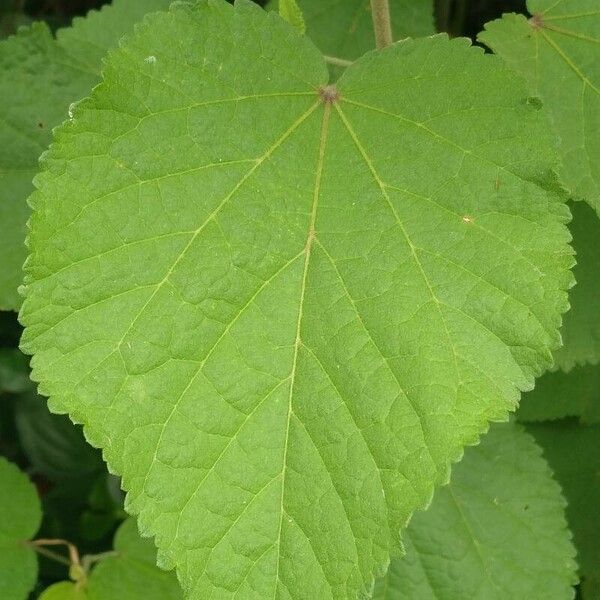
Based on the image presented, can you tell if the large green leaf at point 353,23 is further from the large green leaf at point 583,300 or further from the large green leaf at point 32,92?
the large green leaf at point 583,300

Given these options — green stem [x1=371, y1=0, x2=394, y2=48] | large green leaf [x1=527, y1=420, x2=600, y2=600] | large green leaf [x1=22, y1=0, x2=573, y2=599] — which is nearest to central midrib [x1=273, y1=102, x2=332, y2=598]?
large green leaf [x1=22, y1=0, x2=573, y2=599]

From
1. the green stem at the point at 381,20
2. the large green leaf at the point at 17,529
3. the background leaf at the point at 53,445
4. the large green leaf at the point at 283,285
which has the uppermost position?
the green stem at the point at 381,20

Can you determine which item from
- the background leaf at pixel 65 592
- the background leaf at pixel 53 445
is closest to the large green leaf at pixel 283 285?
the background leaf at pixel 65 592

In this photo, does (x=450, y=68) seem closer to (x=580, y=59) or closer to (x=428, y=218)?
(x=428, y=218)

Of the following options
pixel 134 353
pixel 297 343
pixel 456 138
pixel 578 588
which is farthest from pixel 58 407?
pixel 578 588

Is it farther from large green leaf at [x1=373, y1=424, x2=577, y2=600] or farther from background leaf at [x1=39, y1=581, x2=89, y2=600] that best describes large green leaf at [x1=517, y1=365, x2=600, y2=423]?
background leaf at [x1=39, y1=581, x2=89, y2=600]

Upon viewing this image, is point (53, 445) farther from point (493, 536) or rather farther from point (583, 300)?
point (583, 300)
